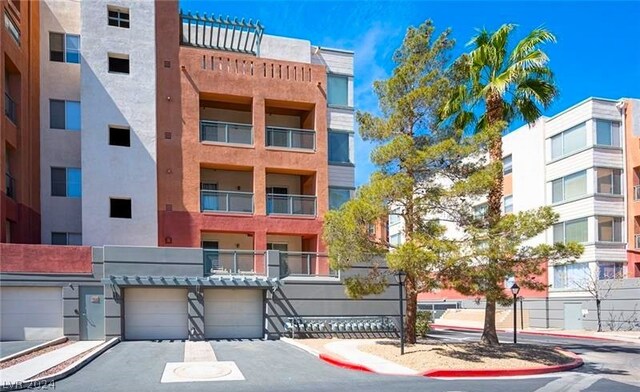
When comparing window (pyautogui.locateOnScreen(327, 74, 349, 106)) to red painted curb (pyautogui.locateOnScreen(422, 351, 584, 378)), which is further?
window (pyautogui.locateOnScreen(327, 74, 349, 106))

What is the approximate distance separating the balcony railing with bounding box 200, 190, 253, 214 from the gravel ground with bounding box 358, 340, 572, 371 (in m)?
9.80

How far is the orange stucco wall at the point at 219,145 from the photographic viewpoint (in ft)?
80.1

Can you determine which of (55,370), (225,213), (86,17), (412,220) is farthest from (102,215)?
(412,220)

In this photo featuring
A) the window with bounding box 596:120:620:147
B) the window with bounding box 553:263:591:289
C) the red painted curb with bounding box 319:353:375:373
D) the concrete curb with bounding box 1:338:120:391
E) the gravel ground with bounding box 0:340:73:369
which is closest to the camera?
the concrete curb with bounding box 1:338:120:391

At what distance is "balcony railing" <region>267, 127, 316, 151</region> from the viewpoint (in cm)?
2603

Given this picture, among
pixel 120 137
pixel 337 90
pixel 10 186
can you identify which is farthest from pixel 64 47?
pixel 337 90

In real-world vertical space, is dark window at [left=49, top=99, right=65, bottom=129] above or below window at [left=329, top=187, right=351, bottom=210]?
above

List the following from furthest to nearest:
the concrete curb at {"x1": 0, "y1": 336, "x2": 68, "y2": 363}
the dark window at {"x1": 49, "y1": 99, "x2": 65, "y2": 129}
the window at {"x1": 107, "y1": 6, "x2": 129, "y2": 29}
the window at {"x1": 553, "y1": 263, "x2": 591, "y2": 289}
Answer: the window at {"x1": 553, "y1": 263, "x2": 591, "y2": 289} < the dark window at {"x1": 49, "y1": 99, "x2": 65, "y2": 129} < the window at {"x1": 107, "y1": 6, "x2": 129, "y2": 29} < the concrete curb at {"x1": 0, "y1": 336, "x2": 68, "y2": 363}

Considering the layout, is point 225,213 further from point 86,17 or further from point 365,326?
point 86,17

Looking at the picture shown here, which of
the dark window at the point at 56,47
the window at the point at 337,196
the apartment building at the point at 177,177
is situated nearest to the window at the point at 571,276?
the window at the point at 337,196

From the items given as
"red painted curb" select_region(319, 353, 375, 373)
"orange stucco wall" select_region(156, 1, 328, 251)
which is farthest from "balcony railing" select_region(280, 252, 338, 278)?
"red painted curb" select_region(319, 353, 375, 373)

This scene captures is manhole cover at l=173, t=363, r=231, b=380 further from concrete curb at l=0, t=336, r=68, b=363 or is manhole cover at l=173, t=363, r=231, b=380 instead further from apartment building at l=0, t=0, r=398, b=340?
apartment building at l=0, t=0, r=398, b=340

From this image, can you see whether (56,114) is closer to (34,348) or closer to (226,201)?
(226,201)

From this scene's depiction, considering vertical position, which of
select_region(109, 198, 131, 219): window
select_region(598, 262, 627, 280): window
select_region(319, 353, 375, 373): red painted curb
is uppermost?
select_region(109, 198, 131, 219): window
